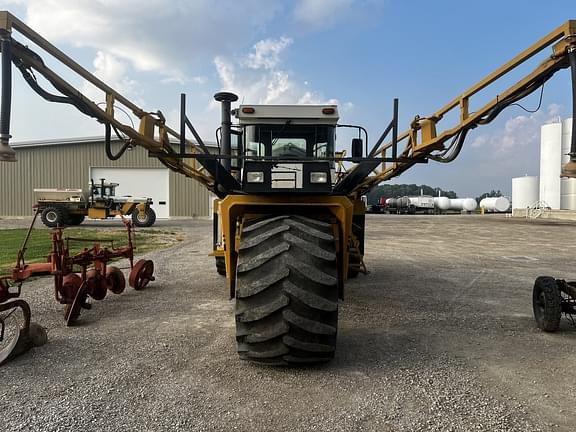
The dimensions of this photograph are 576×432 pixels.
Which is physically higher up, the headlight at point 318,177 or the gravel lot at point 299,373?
the headlight at point 318,177

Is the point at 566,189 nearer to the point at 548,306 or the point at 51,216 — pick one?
the point at 51,216

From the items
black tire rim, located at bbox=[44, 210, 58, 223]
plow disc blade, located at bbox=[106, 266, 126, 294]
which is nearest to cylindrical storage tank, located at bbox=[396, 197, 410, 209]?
black tire rim, located at bbox=[44, 210, 58, 223]

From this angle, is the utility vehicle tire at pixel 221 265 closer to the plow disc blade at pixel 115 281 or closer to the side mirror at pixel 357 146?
the plow disc blade at pixel 115 281

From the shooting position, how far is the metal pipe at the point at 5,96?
4074mm

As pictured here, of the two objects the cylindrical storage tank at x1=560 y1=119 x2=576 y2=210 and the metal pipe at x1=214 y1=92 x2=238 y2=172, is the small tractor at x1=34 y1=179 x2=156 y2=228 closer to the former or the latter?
the metal pipe at x1=214 y1=92 x2=238 y2=172

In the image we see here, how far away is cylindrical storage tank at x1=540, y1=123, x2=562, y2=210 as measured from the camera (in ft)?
139

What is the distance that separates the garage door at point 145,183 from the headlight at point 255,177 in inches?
1084

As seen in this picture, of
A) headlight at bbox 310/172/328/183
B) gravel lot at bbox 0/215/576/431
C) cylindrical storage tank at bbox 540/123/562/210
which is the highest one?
cylindrical storage tank at bbox 540/123/562/210

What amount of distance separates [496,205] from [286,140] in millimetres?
58764

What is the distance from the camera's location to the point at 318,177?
13.7ft

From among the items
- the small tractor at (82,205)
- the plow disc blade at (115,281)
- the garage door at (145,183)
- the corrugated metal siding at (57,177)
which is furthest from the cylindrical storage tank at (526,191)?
the plow disc blade at (115,281)

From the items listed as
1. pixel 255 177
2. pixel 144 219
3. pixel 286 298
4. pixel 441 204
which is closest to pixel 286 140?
pixel 255 177

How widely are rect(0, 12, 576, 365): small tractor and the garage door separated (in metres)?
25.5

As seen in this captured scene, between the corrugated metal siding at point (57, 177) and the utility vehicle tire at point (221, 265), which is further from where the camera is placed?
the corrugated metal siding at point (57, 177)
